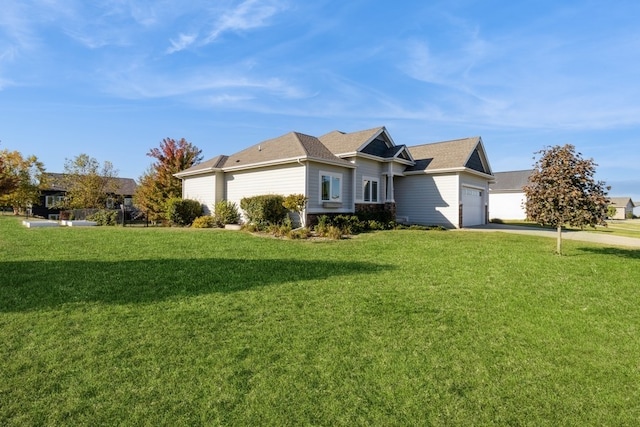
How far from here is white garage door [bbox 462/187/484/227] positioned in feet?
70.4

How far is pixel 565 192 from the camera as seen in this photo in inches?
407

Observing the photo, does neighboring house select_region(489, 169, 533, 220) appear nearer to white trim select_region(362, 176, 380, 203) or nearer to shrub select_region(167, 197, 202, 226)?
white trim select_region(362, 176, 380, 203)

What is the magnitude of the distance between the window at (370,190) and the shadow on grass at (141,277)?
10615 millimetres

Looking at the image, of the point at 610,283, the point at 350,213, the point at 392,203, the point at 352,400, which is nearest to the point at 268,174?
the point at 350,213

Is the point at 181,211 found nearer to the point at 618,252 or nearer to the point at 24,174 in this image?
the point at 618,252

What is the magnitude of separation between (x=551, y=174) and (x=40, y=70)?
17638 millimetres

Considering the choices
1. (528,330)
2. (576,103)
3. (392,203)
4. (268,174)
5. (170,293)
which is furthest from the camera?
(392,203)

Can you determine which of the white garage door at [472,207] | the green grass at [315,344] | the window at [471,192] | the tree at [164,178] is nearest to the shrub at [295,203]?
the green grass at [315,344]

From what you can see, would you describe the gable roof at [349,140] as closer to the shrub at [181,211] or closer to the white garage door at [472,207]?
the white garage door at [472,207]

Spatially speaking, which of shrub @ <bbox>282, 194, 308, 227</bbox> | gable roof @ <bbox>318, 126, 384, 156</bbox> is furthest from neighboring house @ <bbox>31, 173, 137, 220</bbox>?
shrub @ <bbox>282, 194, 308, 227</bbox>

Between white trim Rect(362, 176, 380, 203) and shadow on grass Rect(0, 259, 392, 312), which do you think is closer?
shadow on grass Rect(0, 259, 392, 312)

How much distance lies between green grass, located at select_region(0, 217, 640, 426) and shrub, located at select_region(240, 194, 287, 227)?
7.50 m

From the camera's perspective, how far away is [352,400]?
311 cm

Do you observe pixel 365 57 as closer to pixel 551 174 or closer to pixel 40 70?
pixel 551 174
